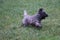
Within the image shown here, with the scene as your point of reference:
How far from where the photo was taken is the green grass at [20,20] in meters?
5.66

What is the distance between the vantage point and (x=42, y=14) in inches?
242

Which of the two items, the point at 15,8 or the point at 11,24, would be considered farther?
the point at 15,8

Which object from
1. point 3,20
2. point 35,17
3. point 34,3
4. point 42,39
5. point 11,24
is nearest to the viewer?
point 42,39

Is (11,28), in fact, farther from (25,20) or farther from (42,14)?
(42,14)

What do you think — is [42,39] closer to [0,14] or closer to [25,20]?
[25,20]

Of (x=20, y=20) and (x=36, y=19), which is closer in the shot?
(x=36, y=19)

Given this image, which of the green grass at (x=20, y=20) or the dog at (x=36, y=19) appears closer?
the green grass at (x=20, y=20)

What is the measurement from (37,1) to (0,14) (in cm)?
215

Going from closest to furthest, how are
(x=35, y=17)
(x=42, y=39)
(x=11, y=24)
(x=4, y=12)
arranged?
(x=42, y=39) → (x=35, y=17) → (x=11, y=24) → (x=4, y=12)

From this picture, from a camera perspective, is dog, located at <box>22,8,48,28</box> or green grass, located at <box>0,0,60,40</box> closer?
green grass, located at <box>0,0,60,40</box>

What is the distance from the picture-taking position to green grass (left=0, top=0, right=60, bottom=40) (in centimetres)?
566

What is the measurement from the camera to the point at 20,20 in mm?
6844

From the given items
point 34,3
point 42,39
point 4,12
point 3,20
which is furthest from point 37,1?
point 42,39

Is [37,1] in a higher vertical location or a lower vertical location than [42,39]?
higher
